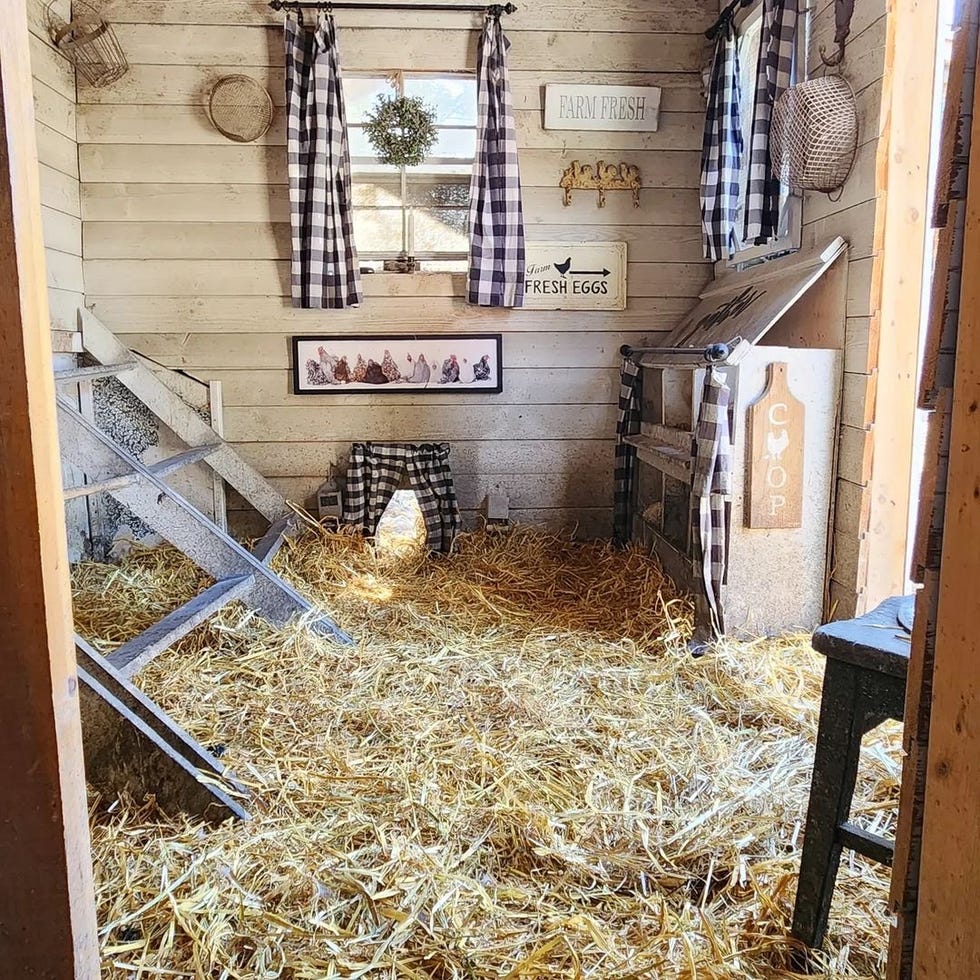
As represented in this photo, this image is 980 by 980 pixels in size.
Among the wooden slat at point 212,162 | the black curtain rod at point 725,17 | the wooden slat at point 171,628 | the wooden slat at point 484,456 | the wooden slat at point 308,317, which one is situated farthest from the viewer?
the wooden slat at point 484,456

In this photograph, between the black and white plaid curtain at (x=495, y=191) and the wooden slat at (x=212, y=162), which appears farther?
the wooden slat at (x=212, y=162)

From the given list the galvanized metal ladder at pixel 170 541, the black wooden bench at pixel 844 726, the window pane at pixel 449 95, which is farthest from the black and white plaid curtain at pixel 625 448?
the black wooden bench at pixel 844 726

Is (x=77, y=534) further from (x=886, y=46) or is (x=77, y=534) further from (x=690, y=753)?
(x=886, y=46)

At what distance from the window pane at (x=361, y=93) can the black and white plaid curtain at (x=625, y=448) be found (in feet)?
5.23

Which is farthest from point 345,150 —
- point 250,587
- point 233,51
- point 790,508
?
point 790,508

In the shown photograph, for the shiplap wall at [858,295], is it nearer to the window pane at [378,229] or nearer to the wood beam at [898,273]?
the wood beam at [898,273]

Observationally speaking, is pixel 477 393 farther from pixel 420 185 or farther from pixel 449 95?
pixel 449 95

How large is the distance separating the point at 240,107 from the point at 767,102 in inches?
85.6

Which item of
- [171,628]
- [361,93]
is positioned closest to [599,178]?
[361,93]

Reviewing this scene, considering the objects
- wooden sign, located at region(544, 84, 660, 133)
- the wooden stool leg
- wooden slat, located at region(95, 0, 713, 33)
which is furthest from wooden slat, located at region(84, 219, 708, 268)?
the wooden stool leg

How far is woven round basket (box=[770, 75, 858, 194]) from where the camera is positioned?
249 cm

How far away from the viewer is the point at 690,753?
206cm

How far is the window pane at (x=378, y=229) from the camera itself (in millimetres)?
3816

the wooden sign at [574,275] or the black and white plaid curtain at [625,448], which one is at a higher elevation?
the wooden sign at [574,275]
